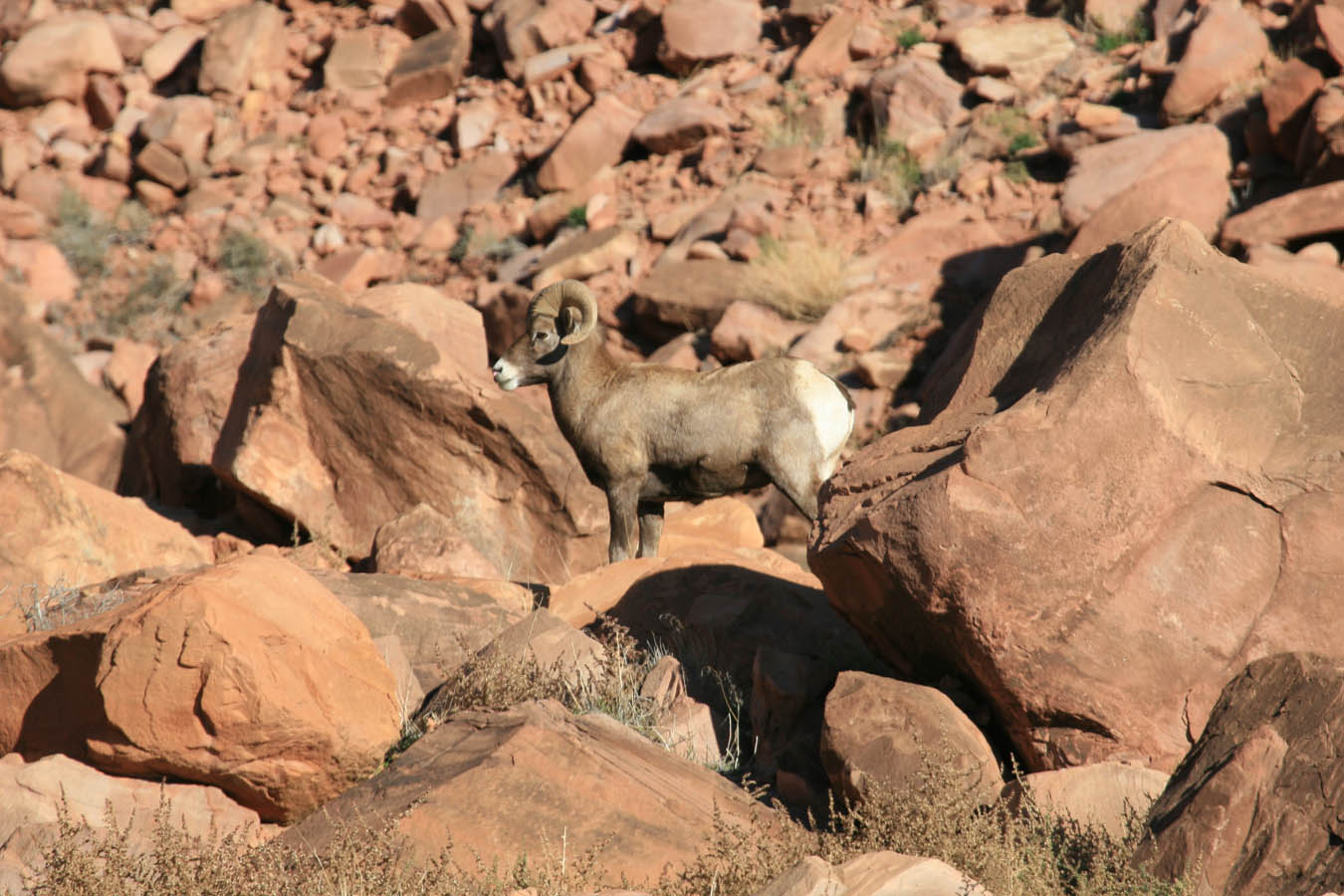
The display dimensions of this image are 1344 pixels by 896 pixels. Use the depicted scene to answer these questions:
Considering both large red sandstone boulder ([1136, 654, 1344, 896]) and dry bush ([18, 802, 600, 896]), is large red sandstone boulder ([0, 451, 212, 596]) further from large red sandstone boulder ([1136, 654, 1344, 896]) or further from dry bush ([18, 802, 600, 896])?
large red sandstone boulder ([1136, 654, 1344, 896])

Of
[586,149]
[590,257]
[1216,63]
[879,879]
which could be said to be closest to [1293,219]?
[1216,63]

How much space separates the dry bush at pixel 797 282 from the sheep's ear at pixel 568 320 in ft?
21.4

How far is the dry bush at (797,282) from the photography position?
15711 mm

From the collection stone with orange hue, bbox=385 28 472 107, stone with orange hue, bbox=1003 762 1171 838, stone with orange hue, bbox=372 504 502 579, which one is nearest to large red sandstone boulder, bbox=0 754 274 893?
stone with orange hue, bbox=1003 762 1171 838

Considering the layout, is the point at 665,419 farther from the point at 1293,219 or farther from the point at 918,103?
the point at 918,103

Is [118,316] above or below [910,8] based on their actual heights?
below

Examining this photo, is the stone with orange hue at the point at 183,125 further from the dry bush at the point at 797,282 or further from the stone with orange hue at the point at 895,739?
the stone with orange hue at the point at 895,739

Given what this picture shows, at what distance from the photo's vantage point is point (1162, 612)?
509 centimetres

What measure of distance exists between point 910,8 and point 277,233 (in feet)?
34.7

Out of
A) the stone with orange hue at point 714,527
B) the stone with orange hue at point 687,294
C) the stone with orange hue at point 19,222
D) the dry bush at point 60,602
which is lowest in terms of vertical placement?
the stone with orange hue at point 19,222

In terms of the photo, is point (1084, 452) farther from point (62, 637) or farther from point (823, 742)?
point (62, 637)

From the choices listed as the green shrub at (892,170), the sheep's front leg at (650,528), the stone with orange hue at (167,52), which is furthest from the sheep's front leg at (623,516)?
the stone with orange hue at (167,52)

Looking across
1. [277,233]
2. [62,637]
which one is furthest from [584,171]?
[62,637]

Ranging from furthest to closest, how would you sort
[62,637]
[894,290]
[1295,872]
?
[894,290] → [62,637] → [1295,872]
